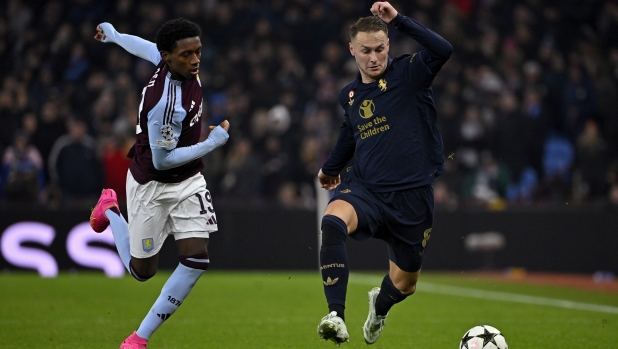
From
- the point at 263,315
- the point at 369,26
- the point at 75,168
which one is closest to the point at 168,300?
the point at 369,26

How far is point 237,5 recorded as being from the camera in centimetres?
1862

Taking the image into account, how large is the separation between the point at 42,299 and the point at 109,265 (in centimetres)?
346

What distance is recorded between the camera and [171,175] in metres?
6.66

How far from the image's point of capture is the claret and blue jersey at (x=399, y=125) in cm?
640

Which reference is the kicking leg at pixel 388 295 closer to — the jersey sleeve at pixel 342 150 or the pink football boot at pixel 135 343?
the jersey sleeve at pixel 342 150

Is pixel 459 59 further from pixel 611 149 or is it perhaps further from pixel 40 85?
pixel 40 85

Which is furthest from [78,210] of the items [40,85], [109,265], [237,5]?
[237,5]

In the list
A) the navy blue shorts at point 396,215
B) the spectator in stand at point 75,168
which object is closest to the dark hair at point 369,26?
the navy blue shorts at point 396,215

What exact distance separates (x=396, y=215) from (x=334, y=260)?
67cm

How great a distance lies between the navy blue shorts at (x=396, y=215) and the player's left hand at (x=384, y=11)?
3.96 feet

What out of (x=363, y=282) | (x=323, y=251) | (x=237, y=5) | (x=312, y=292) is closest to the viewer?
(x=323, y=251)

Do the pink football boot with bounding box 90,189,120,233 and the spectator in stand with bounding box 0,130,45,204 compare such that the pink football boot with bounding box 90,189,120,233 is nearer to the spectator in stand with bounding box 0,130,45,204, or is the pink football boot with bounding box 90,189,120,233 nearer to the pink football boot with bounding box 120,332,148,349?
the pink football boot with bounding box 120,332,148,349

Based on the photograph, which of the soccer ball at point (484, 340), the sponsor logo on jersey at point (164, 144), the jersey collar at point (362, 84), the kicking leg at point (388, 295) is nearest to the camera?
the soccer ball at point (484, 340)

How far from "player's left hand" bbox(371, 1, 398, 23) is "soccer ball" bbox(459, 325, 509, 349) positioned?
224 centimetres
